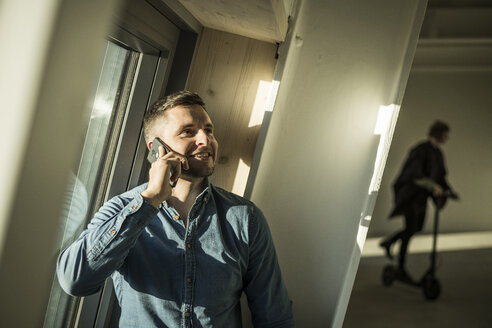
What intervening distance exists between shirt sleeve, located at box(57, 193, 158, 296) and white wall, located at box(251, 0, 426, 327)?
623 millimetres

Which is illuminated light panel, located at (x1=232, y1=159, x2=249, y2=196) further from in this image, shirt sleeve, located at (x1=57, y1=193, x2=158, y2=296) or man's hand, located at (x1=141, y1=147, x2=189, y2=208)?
shirt sleeve, located at (x1=57, y1=193, x2=158, y2=296)

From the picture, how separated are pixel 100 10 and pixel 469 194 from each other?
4.91 m

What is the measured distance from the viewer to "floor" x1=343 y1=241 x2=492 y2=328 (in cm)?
285

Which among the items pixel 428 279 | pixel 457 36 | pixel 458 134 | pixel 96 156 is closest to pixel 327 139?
pixel 96 156

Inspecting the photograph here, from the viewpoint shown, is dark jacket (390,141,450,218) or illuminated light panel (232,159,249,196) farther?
dark jacket (390,141,450,218)

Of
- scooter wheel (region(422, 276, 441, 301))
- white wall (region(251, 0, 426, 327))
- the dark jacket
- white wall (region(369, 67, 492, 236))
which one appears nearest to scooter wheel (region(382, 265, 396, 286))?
scooter wheel (region(422, 276, 441, 301))

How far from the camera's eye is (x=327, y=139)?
→ 1.54m

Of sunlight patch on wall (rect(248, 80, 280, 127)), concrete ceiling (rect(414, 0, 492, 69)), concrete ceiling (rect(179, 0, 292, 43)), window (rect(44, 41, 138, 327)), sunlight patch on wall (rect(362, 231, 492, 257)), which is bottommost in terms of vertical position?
sunlight patch on wall (rect(362, 231, 492, 257))

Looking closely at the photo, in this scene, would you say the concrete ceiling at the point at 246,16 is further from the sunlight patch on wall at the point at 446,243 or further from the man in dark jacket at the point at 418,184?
the sunlight patch on wall at the point at 446,243

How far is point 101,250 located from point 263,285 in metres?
0.47

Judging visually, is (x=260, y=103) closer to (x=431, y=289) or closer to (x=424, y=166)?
(x=424, y=166)

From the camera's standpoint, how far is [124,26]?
1.09 metres

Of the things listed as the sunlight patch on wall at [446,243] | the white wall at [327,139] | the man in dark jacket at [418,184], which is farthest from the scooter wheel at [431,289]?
the white wall at [327,139]

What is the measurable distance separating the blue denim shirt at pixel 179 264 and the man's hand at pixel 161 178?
23mm
